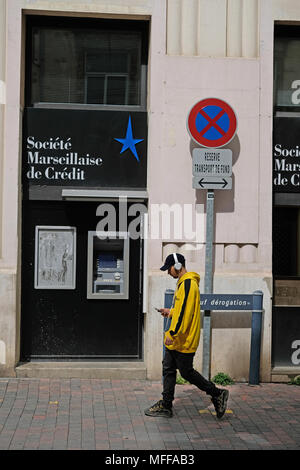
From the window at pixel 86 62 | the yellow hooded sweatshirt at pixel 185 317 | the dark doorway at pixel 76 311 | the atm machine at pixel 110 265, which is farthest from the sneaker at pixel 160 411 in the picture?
the window at pixel 86 62

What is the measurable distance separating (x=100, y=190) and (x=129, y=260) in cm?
107

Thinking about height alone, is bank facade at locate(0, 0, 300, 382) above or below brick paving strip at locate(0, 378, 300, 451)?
above

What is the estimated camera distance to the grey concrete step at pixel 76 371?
8898 millimetres

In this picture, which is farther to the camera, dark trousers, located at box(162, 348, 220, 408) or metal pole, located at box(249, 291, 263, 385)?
metal pole, located at box(249, 291, 263, 385)

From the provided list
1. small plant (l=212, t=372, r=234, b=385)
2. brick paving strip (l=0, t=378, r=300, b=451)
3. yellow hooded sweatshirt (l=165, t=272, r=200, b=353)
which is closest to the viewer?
brick paving strip (l=0, t=378, r=300, b=451)

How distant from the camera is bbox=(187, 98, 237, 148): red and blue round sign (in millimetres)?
8773

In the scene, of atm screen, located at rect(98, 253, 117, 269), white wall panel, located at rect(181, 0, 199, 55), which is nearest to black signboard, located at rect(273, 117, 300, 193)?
white wall panel, located at rect(181, 0, 199, 55)

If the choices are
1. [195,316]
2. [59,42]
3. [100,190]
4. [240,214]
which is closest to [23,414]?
[195,316]

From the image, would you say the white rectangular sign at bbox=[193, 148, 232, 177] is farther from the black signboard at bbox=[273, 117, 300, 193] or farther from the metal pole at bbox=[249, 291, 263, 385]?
the metal pole at bbox=[249, 291, 263, 385]

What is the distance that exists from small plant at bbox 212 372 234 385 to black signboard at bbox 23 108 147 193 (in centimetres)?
279

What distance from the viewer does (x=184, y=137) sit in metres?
9.06

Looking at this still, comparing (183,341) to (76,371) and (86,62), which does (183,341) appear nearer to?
(76,371)

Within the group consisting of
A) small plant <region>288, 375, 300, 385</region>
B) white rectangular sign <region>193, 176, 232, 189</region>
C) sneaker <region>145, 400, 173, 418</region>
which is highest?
white rectangular sign <region>193, 176, 232, 189</region>

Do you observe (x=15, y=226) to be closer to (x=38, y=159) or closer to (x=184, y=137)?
(x=38, y=159)
